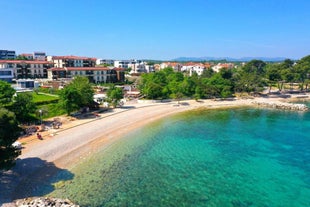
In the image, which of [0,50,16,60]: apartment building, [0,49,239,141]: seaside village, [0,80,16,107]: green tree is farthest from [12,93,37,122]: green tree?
[0,50,16,60]: apartment building

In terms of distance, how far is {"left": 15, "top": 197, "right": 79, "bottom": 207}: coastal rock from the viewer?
16922 millimetres

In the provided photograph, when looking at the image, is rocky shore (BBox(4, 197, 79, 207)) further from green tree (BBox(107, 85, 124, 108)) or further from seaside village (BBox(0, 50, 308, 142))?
seaside village (BBox(0, 50, 308, 142))

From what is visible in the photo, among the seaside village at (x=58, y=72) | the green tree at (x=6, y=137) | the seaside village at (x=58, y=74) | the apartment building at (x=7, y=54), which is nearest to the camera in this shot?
the green tree at (x=6, y=137)

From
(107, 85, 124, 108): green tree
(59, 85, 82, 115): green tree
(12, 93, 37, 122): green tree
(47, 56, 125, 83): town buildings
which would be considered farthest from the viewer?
(47, 56, 125, 83): town buildings

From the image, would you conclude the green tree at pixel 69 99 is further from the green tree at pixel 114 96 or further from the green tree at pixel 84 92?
the green tree at pixel 114 96

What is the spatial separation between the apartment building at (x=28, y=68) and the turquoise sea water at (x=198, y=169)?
59.3 m

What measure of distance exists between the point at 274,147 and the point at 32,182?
3044 centimetres

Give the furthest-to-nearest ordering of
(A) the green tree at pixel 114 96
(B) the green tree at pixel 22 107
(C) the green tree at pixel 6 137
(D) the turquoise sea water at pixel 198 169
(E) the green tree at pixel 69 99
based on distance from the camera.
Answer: (A) the green tree at pixel 114 96
(E) the green tree at pixel 69 99
(B) the green tree at pixel 22 107
(D) the turquoise sea water at pixel 198 169
(C) the green tree at pixel 6 137

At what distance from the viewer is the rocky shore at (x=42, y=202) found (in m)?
16.9

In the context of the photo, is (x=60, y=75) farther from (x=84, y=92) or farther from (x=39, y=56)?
(x=39, y=56)

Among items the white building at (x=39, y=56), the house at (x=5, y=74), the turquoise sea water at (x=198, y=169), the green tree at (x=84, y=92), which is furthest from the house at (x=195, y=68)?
the turquoise sea water at (x=198, y=169)

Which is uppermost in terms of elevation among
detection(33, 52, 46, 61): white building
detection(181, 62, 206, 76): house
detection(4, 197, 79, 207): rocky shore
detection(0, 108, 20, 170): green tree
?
detection(33, 52, 46, 61): white building

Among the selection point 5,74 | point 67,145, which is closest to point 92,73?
point 5,74

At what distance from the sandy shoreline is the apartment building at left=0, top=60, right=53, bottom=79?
4640 centimetres
